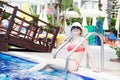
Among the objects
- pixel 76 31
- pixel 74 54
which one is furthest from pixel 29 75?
pixel 76 31

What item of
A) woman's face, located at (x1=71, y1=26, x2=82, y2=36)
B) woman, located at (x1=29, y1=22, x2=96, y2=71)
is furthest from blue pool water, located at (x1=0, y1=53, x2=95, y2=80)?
woman's face, located at (x1=71, y1=26, x2=82, y2=36)

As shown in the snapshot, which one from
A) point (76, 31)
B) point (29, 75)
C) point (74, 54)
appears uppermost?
point (76, 31)

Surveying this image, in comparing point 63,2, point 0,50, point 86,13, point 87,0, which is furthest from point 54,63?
point 87,0

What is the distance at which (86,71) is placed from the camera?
798cm

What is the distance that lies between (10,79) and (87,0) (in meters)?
35.0

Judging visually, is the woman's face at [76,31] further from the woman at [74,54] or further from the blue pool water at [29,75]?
the blue pool water at [29,75]

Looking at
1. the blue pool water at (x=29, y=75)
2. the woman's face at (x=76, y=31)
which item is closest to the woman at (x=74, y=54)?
the woman's face at (x=76, y=31)

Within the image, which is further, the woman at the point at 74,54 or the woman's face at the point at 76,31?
the woman's face at the point at 76,31

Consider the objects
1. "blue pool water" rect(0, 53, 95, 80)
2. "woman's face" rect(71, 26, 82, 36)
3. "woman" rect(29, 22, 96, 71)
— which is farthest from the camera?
"woman's face" rect(71, 26, 82, 36)

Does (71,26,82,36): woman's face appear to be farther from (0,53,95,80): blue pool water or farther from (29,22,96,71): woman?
(0,53,95,80): blue pool water

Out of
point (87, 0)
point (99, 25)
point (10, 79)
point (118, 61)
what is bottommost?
point (10, 79)

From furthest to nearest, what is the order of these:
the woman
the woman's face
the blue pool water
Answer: the woman's face → the woman → the blue pool water

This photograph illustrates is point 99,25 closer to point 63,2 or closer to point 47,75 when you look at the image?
point 63,2

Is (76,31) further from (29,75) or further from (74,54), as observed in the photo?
(29,75)
